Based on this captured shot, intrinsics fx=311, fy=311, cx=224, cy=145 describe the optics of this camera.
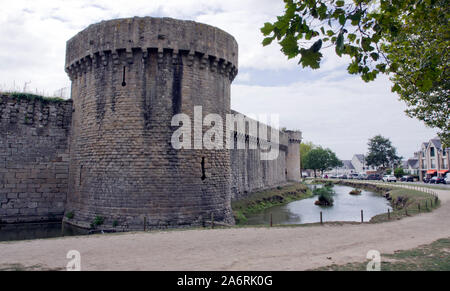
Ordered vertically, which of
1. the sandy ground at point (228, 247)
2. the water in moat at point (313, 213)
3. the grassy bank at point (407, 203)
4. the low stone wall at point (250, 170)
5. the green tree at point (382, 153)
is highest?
the green tree at point (382, 153)

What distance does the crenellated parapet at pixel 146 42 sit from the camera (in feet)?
38.8

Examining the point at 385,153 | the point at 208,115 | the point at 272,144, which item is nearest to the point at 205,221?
the point at 208,115

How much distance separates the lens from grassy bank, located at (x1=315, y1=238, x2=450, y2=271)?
18.5 ft

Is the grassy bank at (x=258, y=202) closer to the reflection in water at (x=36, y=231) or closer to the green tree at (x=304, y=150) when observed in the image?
the reflection in water at (x=36, y=231)

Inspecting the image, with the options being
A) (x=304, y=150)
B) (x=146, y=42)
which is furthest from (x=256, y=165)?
(x=304, y=150)

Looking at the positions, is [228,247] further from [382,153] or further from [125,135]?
[382,153]

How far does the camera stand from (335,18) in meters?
4.19

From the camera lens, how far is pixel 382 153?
71.9 metres

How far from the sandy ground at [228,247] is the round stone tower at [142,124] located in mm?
1951

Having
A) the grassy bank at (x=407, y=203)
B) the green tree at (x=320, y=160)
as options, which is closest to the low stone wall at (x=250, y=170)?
the grassy bank at (x=407, y=203)

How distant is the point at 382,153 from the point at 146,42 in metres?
72.1

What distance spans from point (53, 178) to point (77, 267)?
9.36 meters
